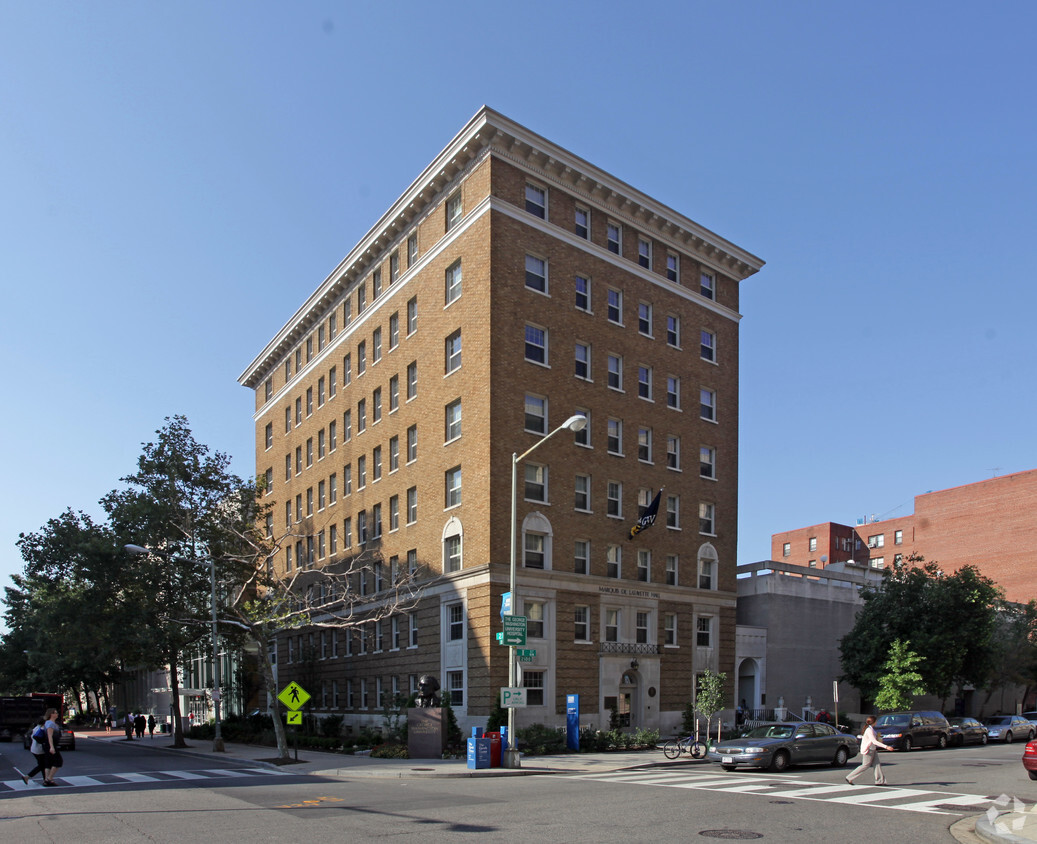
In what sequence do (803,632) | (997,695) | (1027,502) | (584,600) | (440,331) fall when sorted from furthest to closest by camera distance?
1. (1027,502)
2. (997,695)
3. (803,632)
4. (440,331)
5. (584,600)

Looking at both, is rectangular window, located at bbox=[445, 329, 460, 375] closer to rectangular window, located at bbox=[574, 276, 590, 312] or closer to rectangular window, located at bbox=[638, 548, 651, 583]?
rectangular window, located at bbox=[574, 276, 590, 312]

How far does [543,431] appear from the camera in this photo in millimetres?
39781

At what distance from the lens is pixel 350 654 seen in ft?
165

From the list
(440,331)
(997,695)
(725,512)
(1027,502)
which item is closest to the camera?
(440,331)

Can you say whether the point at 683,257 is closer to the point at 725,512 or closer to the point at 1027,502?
the point at 725,512

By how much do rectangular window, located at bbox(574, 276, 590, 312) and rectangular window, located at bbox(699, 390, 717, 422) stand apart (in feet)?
30.0

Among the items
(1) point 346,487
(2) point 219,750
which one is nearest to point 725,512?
(1) point 346,487

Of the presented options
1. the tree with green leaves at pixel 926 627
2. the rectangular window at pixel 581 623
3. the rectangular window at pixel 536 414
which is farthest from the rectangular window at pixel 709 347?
the rectangular window at pixel 581 623

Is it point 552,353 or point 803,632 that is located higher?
point 552,353

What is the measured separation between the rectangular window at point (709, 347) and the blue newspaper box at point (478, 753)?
26.8m

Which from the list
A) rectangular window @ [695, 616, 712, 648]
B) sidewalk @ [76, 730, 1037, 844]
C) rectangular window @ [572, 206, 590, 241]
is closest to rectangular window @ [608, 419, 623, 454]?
rectangular window @ [572, 206, 590, 241]

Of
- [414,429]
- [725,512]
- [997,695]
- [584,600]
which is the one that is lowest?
[997,695]

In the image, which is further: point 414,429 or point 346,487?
point 346,487

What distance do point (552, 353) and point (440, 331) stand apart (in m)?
5.53
